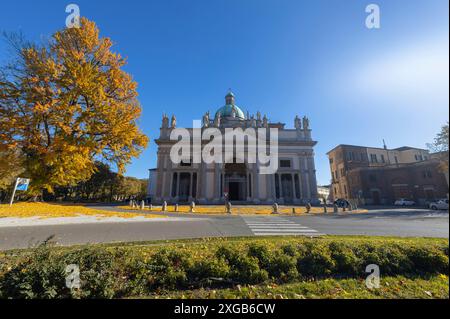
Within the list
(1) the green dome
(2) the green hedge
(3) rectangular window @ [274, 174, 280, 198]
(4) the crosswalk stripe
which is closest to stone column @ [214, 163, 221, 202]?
(3) rectangular window @ [274, 174, 280, 198]

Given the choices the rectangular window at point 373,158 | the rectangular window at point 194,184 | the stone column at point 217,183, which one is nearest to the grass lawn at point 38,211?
the stone column at point 217,183

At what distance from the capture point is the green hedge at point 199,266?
362cm

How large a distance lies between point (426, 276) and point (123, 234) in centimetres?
1077

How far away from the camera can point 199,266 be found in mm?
4414

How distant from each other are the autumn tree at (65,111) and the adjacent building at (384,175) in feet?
145

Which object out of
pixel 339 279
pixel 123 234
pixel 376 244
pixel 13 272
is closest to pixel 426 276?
pixel 376 244

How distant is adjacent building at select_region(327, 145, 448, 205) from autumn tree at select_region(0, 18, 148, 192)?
44.2m

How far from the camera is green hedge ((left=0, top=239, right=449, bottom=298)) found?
362cm

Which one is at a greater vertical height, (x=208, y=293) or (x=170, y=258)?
(x=170, y=258)

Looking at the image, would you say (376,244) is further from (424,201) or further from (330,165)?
(330,165)

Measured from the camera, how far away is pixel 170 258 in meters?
4.66

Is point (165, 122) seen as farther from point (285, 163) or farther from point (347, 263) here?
point (347, 263)

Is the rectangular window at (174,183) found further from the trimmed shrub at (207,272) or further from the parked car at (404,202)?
the parked car at (404,202)

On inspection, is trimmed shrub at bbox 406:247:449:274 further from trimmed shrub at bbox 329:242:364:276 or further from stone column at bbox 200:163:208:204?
stone column at bbox 200:163:208:204
